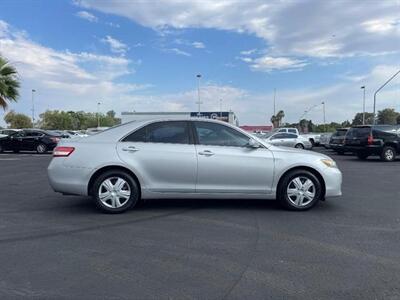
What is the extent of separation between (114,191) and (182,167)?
113 cm

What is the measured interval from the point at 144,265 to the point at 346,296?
200 centimetres

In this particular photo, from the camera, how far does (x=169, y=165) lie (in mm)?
6883

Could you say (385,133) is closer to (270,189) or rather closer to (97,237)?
(270,189)

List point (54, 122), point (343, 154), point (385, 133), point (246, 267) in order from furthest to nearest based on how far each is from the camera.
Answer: point (54, 122) → point (343, 154) → point (385, 133) → point (246, 267)

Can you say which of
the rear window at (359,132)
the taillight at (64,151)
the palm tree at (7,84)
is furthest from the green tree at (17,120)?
the taillight at (64,151)

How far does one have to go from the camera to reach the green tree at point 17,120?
102 metres

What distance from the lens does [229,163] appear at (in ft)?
22.8

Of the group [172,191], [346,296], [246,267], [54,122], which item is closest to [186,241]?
[246,267]

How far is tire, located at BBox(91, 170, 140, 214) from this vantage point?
681 cm

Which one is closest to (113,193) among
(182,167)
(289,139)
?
(182,167)

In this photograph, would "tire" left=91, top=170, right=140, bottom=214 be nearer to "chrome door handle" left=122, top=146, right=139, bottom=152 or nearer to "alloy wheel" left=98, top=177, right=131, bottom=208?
"alloy wheel" left=98, top=177, right=131, bottom=208

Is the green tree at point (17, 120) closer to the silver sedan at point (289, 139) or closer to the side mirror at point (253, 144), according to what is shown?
the silver sedan at point (289, 139)

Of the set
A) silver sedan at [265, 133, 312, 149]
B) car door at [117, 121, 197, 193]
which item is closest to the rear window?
silver sedan at [265, 133, 312, 149]

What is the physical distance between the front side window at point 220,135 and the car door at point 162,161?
0.23 metres
